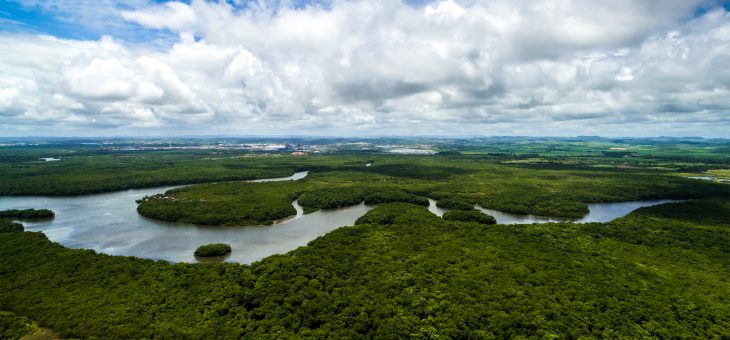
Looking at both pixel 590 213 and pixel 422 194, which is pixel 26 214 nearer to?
pixel 422 194

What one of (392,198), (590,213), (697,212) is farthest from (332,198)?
(697,212)

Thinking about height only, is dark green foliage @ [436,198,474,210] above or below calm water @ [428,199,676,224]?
above

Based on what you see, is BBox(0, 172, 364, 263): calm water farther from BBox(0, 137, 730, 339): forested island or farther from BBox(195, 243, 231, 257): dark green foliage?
BBox(0, 137, 730, 339): forested island

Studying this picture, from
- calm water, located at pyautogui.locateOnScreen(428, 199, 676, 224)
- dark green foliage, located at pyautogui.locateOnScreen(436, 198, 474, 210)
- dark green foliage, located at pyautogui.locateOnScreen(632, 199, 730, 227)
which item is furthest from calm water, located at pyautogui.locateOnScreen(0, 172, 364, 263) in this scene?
dark green foliage, located at pyautogui.locateOnScreen(632, 199, 730, 227)

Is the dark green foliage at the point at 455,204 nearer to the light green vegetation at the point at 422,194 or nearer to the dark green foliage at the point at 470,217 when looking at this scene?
the light green vegetation at the point at 422,194

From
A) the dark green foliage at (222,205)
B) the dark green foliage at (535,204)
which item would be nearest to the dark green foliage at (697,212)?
the dark green foliage at (535,204)

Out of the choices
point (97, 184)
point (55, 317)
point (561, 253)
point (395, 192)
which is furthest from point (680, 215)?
point (97, 184)

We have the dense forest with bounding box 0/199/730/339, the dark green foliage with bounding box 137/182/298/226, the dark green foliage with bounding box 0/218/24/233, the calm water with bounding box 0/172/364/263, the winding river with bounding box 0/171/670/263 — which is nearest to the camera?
the dense forest with bounding box 0/199/730/339

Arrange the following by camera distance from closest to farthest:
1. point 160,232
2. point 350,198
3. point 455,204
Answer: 1. point 160,232
2. point 455,204
3. point 350,198
